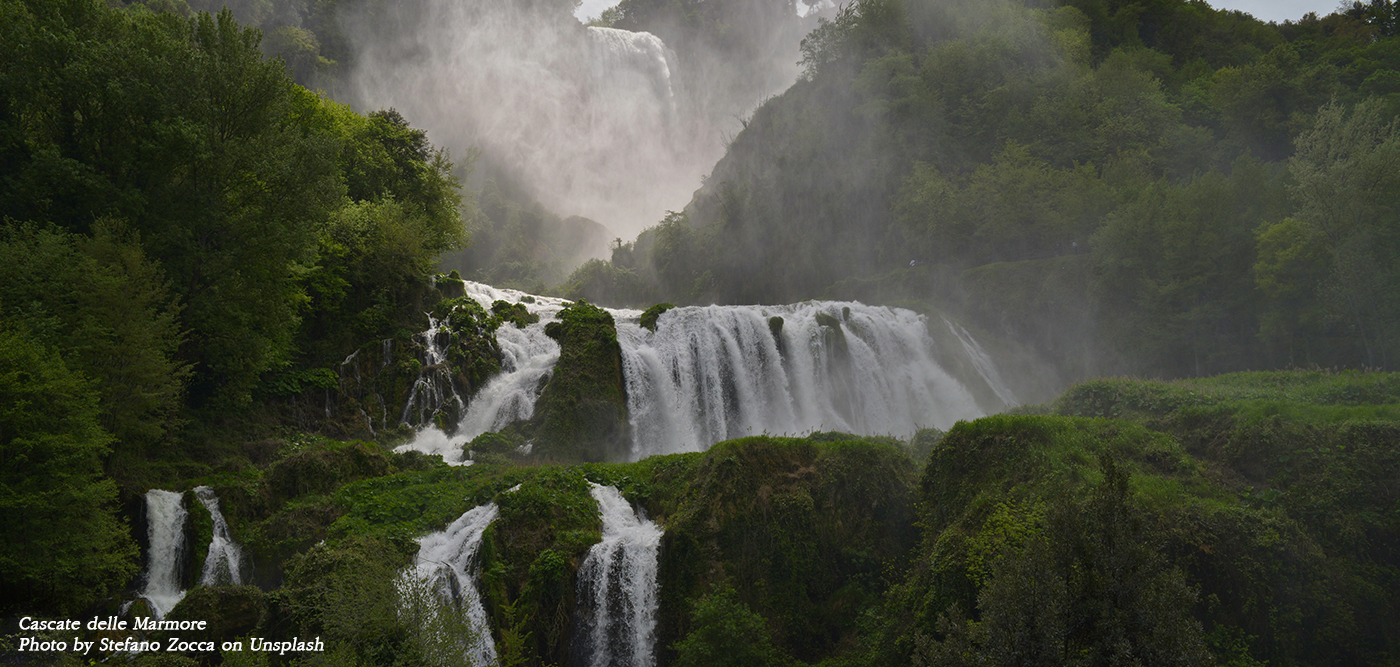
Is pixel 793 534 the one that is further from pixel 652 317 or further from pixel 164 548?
pixel 652 317

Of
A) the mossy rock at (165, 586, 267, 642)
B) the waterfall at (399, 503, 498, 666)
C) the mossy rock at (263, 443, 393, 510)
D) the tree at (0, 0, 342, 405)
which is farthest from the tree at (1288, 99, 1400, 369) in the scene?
the tree at (0, 0, 342, 405)

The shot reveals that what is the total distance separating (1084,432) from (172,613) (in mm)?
15868

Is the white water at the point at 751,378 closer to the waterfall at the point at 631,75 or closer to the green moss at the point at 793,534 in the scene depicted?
the green moss at the point at 793,534

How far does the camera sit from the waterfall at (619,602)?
36.0ft

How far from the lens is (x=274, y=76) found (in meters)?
17.5

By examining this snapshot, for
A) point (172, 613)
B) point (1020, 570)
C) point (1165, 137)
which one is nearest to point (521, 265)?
point (1165, 137)

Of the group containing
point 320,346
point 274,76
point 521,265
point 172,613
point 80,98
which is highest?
point 521,265

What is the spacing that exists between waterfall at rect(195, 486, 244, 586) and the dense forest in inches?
4.8

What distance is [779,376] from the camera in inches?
1071

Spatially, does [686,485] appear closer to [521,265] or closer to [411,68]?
[521,265]

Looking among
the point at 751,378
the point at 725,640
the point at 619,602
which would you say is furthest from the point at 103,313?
the point at 751,378

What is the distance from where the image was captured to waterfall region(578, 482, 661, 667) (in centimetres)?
1098

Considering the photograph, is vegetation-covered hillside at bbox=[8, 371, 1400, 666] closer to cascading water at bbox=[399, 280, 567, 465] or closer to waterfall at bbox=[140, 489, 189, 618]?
waterfall at bbox=[140, 489, 189, 618]

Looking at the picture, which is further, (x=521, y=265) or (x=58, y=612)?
(x=521, y=265)
